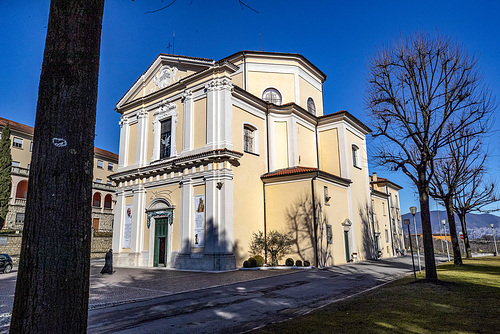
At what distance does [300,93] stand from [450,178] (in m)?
11.8

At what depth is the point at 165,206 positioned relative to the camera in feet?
71.7

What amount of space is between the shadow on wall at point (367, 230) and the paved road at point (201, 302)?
1231 centimetres

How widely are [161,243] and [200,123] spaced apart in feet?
26.3

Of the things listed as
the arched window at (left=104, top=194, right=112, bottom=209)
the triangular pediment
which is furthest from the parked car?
the arched window at (left=104, top=194, right=112, bottom=209)

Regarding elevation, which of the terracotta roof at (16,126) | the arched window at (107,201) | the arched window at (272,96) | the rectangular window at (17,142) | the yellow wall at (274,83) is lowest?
the arched window at (107,201)

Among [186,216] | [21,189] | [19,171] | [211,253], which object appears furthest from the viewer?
[21,189]

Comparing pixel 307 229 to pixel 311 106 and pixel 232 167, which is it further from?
pixel 311 106

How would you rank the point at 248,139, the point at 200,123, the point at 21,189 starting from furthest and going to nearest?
the point at 21,189 < the point at 248,139 < the point at 200,123

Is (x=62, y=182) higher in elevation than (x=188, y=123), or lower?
lower

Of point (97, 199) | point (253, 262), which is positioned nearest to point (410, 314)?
point (253, 262)

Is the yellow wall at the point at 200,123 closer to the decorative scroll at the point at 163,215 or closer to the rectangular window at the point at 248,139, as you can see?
the rectangular window at the point at 248,139

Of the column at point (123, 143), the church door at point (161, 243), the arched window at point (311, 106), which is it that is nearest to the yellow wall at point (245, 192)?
the church door at point (161, 243)

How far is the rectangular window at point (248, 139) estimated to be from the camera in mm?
22062

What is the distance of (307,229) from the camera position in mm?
19750
